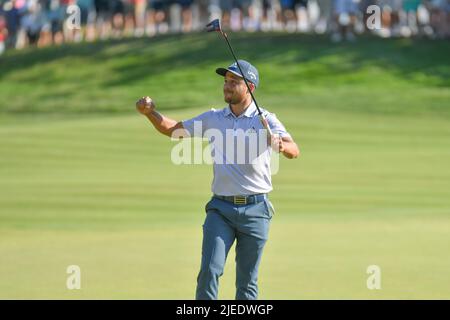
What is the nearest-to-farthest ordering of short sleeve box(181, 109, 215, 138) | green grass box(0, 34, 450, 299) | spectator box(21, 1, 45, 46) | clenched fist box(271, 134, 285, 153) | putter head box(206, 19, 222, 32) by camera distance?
clenched fist box(271, 134, 285, 153), putter head box(206, 19, 222, 32), short sleeve box(181, 109, 215, 138), green grass box(0, 34, 450, 299), spectator box(21, 1, 45, 46)

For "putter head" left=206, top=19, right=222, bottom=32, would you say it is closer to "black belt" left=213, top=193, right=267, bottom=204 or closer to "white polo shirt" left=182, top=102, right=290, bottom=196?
"white polo shirt" left=182, top=102, right=290, bottom=196

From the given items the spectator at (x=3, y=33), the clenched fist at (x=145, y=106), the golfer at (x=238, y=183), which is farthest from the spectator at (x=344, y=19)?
the clenched fist at (x=145, y=106)

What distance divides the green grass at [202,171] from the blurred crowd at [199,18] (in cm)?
61

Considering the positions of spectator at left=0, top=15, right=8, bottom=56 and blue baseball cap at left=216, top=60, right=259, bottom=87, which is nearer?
blue baseball cap at left=216, top=60, right=259, bottom=87

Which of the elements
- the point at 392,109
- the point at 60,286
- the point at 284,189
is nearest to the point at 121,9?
the point at 392,109

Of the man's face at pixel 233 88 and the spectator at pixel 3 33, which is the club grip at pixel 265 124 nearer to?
the man's face at pixel 233 88

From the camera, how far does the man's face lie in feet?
34.2

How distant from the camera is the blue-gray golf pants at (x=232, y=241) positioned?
10203mm

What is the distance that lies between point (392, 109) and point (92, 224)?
16.2 m

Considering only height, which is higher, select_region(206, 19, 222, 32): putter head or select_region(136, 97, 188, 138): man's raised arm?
select_region(206, 19, 222, 32): putter head

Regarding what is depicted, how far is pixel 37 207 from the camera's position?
66.3 feet

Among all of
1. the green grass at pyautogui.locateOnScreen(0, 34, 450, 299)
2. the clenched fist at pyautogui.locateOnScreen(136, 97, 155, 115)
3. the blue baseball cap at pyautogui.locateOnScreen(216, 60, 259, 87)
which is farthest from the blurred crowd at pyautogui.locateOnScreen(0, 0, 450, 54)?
the clenched fist at pyautogui.locateOnScreen(136, 97, 155, 115)

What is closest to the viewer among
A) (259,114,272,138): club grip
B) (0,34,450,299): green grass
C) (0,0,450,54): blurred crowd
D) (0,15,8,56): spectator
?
(259,114,272,138): club grip

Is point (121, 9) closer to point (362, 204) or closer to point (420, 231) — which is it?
point (362, 204)
